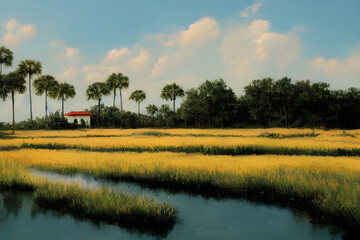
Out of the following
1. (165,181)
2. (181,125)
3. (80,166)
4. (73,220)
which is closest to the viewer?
(73,220)

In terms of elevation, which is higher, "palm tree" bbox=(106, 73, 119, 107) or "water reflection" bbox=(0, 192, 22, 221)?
"palm tree" bbox=(106, 73, 119, 107)

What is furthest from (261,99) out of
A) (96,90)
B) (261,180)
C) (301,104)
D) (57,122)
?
(261,180)

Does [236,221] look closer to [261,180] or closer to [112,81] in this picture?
[261,180]

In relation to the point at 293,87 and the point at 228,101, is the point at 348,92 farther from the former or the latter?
the point at 228,101

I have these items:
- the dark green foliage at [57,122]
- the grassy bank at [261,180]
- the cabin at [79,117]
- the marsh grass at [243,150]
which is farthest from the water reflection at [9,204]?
the cabin at [79,117]

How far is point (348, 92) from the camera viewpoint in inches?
2990

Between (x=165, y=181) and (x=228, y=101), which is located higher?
(x=228, y=101)

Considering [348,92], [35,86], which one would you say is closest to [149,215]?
[35,86]

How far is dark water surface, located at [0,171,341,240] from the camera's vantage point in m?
7.34

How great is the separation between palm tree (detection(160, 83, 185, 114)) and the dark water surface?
70.3m

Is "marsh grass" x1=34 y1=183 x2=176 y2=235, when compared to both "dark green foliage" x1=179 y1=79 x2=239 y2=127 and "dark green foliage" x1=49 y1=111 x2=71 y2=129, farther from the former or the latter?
"dark green foliage" x1=179 y1=79 x2=239 y2=127

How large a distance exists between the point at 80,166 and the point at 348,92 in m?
78.0

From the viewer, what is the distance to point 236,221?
8289mm

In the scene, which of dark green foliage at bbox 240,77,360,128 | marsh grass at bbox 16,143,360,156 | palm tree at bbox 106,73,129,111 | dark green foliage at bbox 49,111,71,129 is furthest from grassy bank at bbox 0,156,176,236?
palm tree at bbox 106,73,129,111
